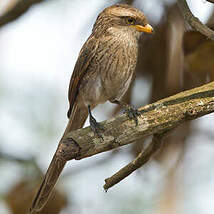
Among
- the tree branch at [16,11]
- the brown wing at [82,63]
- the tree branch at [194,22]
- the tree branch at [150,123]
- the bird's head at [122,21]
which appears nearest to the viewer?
the tree branch at [150,123]

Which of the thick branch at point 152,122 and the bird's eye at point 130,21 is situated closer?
the thick branch at point 152,122

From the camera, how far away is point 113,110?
5.04 meters

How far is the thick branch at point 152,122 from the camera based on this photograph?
115 inches

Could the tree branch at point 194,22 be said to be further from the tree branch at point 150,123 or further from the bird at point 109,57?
the bird at point 109,57

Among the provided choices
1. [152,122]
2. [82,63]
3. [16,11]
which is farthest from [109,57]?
[152,122]

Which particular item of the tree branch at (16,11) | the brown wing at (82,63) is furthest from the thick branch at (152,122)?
the tree branch at (16,11)

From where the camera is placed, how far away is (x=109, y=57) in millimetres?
4348

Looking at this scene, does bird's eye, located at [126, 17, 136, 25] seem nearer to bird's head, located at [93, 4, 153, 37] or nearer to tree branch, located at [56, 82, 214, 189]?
bird's head, located at [93, 4, 153, 37]

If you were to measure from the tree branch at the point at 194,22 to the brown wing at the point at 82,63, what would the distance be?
1313mm

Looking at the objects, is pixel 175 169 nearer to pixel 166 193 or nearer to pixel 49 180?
pixel 166 193

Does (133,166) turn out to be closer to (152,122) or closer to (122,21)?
(152,122)

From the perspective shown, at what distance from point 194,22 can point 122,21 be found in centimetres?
137

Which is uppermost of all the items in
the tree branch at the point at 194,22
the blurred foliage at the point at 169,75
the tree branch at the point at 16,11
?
the tree branch at the point at 16,11

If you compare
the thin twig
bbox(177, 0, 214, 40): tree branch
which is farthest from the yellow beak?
the thin twig
